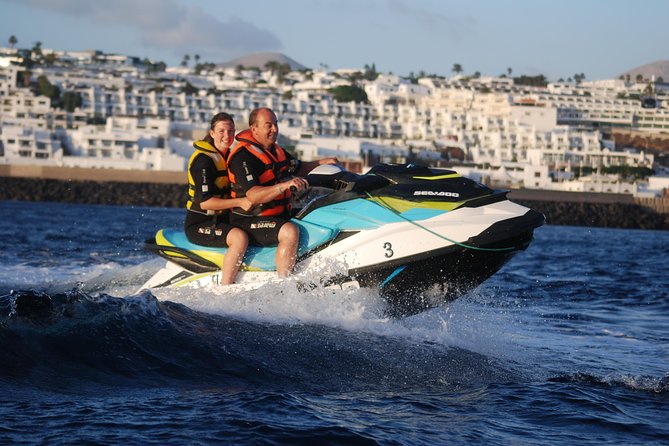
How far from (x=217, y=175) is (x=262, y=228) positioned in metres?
0.46

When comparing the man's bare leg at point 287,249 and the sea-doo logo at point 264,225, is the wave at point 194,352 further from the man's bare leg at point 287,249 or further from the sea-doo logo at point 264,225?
the sea-doo logo at point 264,225

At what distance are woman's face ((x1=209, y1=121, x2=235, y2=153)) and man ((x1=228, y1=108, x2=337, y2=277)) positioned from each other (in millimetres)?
210

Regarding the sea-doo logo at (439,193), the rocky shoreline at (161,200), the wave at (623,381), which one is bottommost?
the rocky shoreline at (161,200)

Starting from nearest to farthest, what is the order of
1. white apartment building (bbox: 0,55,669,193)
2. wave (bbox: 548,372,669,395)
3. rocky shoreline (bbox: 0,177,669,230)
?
wave (bbox: 548,372,669,395) < rocky shoreline (bbox: 0,177,669,230) < white apartment building (bbox: 0,55,669,193)

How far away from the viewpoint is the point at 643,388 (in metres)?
6.07

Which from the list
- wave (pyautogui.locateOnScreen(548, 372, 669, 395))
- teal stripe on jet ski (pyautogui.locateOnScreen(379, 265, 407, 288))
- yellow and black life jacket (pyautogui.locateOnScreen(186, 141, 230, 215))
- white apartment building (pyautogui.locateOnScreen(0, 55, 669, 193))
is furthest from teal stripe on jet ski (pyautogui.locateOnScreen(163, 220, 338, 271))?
white apartment building (pyautogui.locateOnScreen(0, 55, 669, 193))

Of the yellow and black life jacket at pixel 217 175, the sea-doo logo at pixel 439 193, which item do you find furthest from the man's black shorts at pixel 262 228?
the sea-doo logo at pixel 439 193

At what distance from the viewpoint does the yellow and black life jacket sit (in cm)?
718

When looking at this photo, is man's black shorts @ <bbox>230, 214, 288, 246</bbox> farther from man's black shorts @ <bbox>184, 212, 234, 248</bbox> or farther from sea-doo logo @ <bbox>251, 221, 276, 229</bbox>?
man's black shorts @ <bbox>184, 212, 234, 248</bbox>

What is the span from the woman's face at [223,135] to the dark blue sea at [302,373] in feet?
3.11

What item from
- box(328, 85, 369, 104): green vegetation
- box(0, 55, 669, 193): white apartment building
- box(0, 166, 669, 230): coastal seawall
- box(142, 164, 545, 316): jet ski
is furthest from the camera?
box(328, 85, 369, 104): green vegetation

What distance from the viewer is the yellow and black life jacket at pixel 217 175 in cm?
718

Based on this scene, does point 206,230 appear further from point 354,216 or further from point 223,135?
point 354,216

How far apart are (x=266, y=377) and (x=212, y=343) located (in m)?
0.53
